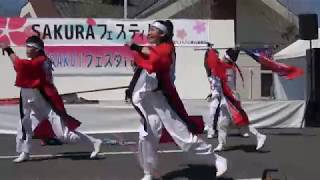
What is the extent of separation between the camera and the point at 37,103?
9.98 metres

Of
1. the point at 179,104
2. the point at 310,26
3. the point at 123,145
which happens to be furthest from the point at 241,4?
the point at 179,104

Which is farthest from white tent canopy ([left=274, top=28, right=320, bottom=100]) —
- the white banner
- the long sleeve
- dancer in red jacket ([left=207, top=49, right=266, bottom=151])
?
the long sleeve

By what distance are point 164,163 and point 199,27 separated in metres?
8.76

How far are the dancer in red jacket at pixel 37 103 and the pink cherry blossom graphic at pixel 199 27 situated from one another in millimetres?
8414

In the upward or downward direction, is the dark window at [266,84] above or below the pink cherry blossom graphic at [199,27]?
below

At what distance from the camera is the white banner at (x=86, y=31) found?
17.2 metres

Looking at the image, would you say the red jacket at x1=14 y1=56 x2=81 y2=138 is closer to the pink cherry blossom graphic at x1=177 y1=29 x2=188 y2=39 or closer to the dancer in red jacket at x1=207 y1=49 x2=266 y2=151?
the dancer in red jacket at x1=207 y1=49 x2=266 y2=151

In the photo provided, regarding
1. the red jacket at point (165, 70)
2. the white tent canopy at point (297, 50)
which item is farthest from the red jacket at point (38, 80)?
the white tent canopy at point (297, 50)

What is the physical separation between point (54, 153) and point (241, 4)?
1950cm

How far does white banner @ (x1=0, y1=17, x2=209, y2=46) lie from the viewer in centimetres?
1716

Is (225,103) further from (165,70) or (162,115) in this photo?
(165,70)

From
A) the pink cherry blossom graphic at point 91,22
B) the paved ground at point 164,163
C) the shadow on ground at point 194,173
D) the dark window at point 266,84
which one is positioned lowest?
the paved ground at point 164,163

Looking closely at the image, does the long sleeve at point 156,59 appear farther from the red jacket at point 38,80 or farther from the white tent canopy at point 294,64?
the white tent canopy at point 294,64

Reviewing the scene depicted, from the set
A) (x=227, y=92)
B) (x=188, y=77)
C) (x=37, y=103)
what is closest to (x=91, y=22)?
(x=188, y=77)
